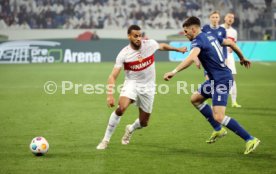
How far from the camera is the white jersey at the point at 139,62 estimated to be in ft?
30.3

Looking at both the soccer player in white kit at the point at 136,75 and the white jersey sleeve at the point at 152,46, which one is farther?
the white jersey sleeve at the point at 152,46

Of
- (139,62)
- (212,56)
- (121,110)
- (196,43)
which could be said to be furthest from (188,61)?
(121,110)

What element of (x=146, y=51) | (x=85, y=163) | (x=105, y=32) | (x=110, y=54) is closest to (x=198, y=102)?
(x=146, y=51)

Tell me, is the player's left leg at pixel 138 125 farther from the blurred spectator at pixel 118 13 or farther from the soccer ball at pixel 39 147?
the blurred spectator at pixel 118 13

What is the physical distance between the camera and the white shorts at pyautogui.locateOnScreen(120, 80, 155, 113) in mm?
9328

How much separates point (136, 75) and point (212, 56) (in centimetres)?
134

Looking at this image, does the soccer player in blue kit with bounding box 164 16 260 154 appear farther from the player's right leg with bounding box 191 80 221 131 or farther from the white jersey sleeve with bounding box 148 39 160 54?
the white jersey sleeve with bounding box 148 39 160 54

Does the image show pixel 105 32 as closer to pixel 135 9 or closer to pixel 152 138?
pixel 135 9

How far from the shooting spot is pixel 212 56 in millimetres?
8914

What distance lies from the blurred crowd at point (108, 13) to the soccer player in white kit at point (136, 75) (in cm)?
2958

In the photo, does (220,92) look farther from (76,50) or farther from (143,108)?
(76,50)

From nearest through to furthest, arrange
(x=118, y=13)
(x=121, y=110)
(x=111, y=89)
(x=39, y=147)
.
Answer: (x=39, y=147) → (x=111, y=89) → (x=121, y=110) → (x=118, y=13)

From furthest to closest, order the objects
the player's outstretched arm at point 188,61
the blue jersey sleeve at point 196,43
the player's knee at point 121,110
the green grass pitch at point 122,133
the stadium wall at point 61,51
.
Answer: the stadium wall at point 61,51 < the player's knee at point 121,110 < the blue jersey sleeve at point 196,43 < the player's outstretched arm at point 188,61 < the green grass pitch at point 122,133

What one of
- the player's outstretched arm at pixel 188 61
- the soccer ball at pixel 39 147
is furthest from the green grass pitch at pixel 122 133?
the player's outstretched arm at pixel 188 61
